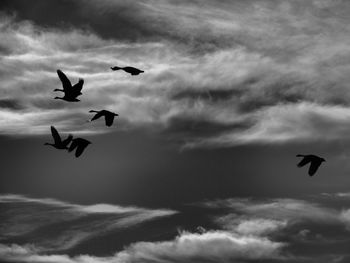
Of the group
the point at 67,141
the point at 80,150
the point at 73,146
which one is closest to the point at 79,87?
the point at 67,141

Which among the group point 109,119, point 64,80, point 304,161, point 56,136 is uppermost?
point 64,80

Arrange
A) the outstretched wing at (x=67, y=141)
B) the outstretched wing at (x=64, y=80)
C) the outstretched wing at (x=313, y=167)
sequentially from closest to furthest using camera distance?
the outstretched wing at (x=64, y=80) → the outstretched wing at (x=67, y=141) → the outstretched wing at (x=313, y=167)

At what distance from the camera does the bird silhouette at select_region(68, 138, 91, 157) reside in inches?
1898

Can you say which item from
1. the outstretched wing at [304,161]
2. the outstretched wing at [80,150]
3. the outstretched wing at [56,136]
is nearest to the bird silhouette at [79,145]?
the outstretched wing at [80,150]

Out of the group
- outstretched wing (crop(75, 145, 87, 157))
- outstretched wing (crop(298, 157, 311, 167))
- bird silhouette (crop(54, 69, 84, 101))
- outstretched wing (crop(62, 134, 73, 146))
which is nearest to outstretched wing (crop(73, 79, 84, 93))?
bird silhouette (crop(54, 69, 84, 101))

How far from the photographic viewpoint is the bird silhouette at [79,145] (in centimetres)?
4822

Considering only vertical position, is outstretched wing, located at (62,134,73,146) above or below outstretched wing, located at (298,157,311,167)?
above

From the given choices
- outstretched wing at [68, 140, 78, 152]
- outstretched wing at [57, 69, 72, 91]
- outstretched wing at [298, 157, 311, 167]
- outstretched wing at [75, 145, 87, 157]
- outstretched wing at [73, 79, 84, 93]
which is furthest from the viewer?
outstretched wing at [298, 157, 311, 167]

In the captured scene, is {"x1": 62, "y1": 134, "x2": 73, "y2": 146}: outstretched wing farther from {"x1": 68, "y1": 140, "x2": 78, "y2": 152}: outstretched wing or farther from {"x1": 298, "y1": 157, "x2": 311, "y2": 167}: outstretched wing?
{"x1": 298, "y1": 157, "x2": 311, "y2": 167}: outstretched wing

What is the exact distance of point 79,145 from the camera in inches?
1925

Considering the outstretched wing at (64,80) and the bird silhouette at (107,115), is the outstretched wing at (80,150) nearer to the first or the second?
the bird silhouette at (107,115)

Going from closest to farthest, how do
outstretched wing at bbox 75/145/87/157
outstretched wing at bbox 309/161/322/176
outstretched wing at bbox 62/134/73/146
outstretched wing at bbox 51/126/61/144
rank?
outstretched wing at bbox 75/145/87/157, outstretched wing at bbox 62/134/73/146, outstretched wing at bbox 51/126/61/144, outstretched wing at bbox 309/161/322/176

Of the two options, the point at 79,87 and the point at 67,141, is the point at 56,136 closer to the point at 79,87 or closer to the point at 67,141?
the point at 67,141

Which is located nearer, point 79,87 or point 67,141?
point 79,87
